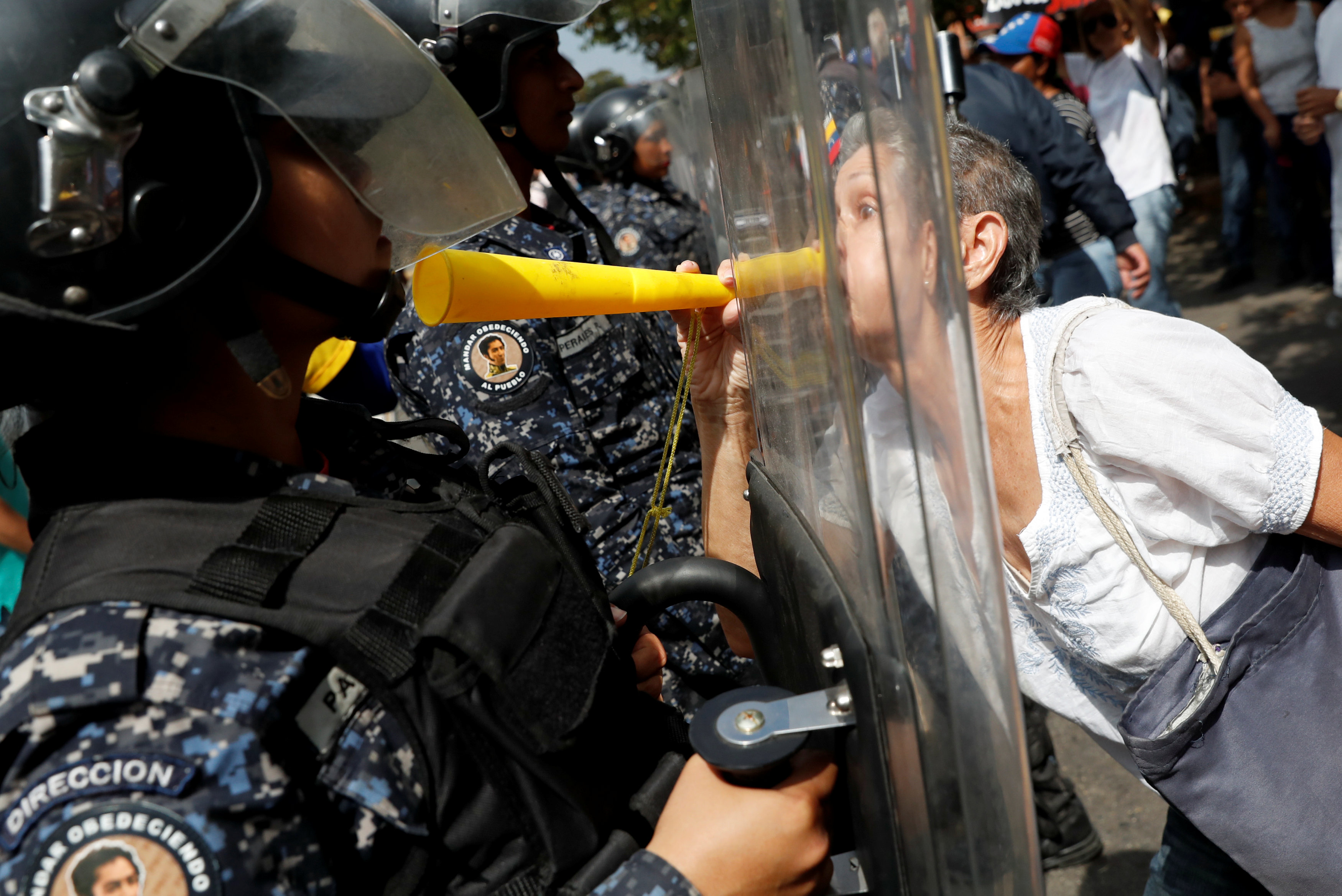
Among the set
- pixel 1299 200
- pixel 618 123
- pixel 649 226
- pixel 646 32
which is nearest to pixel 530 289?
pixel 649 226

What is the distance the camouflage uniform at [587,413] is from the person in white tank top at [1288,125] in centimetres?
504

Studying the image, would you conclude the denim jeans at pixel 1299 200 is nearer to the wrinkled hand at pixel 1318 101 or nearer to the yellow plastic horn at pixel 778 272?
the wrinkled hand at pixel 1318 101

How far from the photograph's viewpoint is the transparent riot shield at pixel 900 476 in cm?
76

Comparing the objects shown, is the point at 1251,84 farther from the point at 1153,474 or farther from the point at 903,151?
the point at 903,151

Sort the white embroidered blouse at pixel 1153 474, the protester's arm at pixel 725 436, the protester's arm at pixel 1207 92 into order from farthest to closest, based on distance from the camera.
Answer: the protester's arm at pixel 1207 92
the protester's arm at pixel 725 436
the white embroidered blouse at pixel 1153 474

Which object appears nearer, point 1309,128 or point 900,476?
point 900,476

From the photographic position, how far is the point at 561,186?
306 centimetres

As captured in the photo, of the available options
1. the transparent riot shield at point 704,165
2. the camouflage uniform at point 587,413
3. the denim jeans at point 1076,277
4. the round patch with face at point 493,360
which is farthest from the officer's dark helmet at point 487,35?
the denim jeans at point 1076,277

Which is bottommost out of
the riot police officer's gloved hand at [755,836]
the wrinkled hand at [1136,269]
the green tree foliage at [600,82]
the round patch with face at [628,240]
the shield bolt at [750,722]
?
the riot police officer's gloved hand at [755,836]

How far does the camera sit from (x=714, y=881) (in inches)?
39.3

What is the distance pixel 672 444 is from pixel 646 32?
1717 centimetres

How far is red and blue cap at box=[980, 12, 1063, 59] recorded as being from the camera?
17.7 ft

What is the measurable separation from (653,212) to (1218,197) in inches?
357

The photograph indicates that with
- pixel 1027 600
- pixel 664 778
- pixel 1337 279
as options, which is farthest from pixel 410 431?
pixel 1337 279
